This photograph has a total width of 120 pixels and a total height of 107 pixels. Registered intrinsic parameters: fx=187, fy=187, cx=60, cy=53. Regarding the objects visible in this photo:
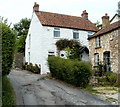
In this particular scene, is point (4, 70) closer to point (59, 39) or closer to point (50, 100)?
point (50, 100)

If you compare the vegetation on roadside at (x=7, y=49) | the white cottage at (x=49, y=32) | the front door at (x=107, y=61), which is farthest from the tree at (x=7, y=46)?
the white cottage at (x=49, y=32)

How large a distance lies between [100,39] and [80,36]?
6.61 m

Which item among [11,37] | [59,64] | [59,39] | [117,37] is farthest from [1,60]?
[59,39]

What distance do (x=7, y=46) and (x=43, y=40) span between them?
50.2 ft

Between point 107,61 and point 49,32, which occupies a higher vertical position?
point 49,32

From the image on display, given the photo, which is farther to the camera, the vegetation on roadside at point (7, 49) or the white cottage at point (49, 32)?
the white cottage at point (49, 32)

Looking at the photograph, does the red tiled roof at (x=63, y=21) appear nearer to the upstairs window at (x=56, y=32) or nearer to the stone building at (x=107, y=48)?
the upstairs window at (x=56, y=32)

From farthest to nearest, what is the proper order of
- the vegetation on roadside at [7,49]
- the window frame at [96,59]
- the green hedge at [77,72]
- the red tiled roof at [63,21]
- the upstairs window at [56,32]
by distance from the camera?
the red tiled roof at [63,21] < the upstairs window at [56,32] < the window frame at [96,59] < the green hedge at [77,72] < the vegetation on roadside at [7,49]

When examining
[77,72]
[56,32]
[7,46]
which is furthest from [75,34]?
[7,46]

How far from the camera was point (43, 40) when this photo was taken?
79.6 feet

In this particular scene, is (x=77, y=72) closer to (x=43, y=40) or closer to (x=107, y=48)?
(x=107, y=48)

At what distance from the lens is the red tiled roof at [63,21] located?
82.8ft

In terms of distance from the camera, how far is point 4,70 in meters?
8.67

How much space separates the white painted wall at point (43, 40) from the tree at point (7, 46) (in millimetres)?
14033
